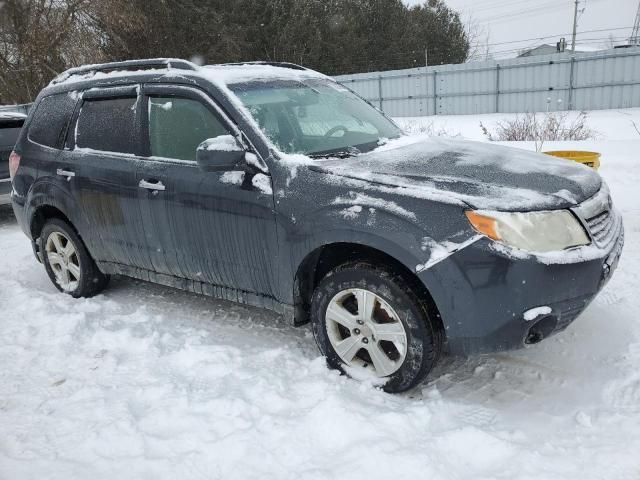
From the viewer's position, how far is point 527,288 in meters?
2.64

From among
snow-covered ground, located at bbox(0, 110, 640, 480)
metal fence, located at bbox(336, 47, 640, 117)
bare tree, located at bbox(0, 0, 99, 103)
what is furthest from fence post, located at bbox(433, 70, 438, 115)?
snow-covered ground, located at bbox(0, 110, 640, 480)

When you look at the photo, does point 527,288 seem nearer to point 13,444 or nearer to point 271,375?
point 271,375

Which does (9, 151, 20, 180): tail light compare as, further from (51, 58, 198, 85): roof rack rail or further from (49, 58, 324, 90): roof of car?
(49, 58, 324, 90): roof of car

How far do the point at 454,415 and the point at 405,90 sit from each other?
2458 centimetres

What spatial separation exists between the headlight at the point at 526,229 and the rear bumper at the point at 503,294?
2.6 inches

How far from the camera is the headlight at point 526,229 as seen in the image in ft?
8.73

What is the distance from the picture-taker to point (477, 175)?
303cm

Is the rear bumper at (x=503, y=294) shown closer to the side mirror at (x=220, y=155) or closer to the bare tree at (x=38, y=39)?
the side mirror at (x=220, y=155)

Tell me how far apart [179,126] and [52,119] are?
1.61 meters

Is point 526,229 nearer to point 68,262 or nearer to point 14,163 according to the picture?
point 68,262

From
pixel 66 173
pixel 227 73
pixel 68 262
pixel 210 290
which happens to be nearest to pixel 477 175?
pixel 227 73

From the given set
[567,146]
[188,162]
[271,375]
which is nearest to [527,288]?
[271,375]

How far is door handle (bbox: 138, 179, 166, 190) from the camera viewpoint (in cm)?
379

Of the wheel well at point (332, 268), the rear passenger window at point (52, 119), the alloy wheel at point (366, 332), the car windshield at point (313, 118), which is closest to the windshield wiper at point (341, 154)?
the car windshield at point (313, 118)
